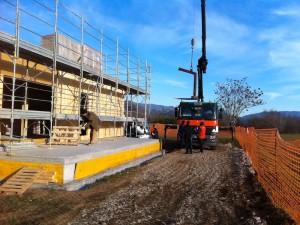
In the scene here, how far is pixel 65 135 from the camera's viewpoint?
1239cm

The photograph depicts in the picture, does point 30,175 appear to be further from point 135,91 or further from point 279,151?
point 135,91

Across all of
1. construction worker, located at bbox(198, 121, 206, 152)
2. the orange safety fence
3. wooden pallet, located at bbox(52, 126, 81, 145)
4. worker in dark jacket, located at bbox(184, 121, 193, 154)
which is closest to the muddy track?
the orange safety fence

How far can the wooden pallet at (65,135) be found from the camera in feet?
38.8

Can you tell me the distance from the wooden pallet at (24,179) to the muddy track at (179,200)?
1673 mm

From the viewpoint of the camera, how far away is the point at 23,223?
566 centimetres

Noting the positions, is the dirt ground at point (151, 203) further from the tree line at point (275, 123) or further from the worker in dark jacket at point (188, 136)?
the tree line at point (275, 123)

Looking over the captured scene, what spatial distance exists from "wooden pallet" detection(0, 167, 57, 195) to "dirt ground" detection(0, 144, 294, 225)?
0.21 m

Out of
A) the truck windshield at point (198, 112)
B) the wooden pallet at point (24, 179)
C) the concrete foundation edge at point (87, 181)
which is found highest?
the truck windshield at point (198, 112)

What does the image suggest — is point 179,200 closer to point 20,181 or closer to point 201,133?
point 20,181

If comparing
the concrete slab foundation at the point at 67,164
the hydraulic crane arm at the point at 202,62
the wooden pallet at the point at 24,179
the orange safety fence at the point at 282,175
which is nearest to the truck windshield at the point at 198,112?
the hydraulic crane arm at the point at 202,62

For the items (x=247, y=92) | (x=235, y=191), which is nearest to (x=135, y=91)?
(x=235, y=191)

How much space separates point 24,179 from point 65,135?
4.59 meters

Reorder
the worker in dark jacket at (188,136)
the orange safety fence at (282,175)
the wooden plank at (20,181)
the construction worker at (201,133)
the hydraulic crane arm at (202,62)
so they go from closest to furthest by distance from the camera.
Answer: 1. the orange safety fence at (282,175)
2. the wooden plank at (20,181)
3. the worker in dark jacket at (188,136)
4. the construction worker at (201,133)
5. the hydraulic crane arm at (202,62)

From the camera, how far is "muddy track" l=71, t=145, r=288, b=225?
612 cm
